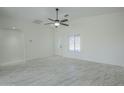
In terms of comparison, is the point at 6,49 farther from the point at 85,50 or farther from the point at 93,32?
the point at 93,32

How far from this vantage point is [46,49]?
8281mm

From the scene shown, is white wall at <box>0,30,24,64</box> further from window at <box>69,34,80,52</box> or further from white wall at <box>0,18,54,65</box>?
window at <box>69,34,80,52</box>

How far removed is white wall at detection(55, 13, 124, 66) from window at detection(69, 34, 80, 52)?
36cm

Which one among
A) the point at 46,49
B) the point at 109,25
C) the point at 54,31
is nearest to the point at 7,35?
the point at 46,49

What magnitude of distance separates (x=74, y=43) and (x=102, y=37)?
2.16 m

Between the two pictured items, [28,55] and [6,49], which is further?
[28,55]

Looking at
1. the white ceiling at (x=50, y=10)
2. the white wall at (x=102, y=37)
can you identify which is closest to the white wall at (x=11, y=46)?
the white ceiling at (x=50, y=10)

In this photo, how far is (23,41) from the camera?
672cm

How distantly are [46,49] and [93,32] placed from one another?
3917mm

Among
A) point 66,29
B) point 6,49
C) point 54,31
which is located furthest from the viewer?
point 54,31

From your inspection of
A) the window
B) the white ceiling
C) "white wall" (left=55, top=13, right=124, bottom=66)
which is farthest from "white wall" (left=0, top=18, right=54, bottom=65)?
"white wall" (left=55, top=13, right=124, bottom=66)

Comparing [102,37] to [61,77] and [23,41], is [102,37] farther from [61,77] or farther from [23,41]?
[23,41]

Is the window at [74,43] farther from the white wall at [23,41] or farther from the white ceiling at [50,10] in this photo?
the white ceiling at [50,10]

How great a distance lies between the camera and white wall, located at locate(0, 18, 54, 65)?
583cm
